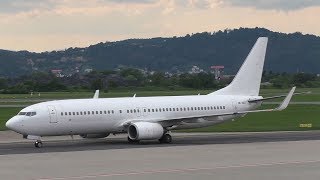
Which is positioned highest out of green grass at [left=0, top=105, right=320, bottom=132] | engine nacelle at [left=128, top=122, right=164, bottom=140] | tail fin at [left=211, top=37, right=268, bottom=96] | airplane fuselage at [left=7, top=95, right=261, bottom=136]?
tail fin at [left=211, top=37, right=268, bottom=96]

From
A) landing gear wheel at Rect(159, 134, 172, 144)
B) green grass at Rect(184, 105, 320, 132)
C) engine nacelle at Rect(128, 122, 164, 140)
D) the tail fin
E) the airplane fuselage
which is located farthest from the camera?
green grass at Rect(184, 105, 320, 132)

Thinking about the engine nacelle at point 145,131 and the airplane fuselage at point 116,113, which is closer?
the airplane fuselage at point 116,113

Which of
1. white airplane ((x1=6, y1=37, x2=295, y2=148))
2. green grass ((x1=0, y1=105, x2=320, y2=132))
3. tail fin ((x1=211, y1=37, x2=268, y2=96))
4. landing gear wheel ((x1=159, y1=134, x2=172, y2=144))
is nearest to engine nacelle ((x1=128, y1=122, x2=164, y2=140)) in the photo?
white airplane ((x1=6, y1=37, x2=295, y2=148))

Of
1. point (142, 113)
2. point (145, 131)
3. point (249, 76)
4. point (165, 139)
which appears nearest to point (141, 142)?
point (165, 139)

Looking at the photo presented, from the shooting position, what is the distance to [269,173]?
27.1 meters

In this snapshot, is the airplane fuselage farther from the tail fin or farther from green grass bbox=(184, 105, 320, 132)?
green grass bbox=(184, 105, 320, 132)

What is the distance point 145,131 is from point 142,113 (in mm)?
2476

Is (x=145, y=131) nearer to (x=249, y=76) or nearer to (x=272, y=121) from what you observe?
(x=249, y=76)

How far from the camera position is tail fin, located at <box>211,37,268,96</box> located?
52062mm

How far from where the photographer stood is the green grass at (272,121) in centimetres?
5803

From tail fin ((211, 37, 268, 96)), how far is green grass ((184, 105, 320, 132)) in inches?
202

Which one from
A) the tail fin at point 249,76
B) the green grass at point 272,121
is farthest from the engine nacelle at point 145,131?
the green grass at point 272,121

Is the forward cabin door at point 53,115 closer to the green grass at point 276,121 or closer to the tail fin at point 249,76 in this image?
the tail fin at point 249,76

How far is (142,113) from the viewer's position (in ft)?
154
